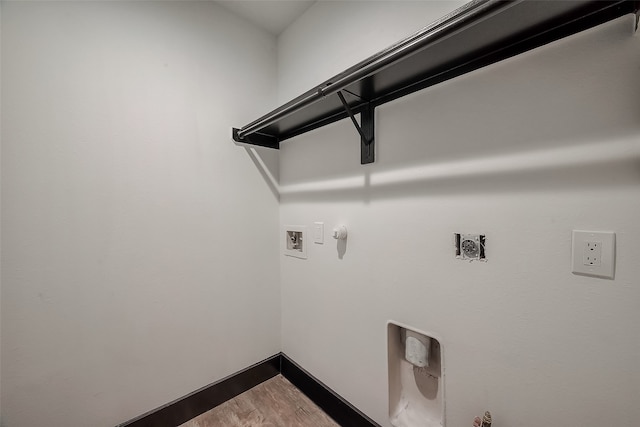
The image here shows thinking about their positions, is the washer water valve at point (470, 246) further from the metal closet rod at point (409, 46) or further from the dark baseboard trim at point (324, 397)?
the dark baseboard trim at point (324, 397)

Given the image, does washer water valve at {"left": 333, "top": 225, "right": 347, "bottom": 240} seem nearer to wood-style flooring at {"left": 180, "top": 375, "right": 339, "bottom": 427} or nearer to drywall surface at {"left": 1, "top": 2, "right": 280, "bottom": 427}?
drywall surface at {"left": 1, "top": 2, "right": 280, "bottom": 427}

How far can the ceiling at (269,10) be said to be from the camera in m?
1.51

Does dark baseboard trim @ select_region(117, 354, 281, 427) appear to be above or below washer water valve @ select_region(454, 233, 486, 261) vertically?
below

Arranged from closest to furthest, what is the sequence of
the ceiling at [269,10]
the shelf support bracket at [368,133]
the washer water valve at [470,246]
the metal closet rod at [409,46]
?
the metal closet rod at [409,46] → the washer water valve at [470,246] → the shelf support bracket at [368,133] → the ceiling at [269,10]

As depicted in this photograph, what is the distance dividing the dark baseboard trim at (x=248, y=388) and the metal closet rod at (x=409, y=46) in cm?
155

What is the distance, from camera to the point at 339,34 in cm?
136

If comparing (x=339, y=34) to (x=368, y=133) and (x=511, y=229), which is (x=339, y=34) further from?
(x=511, y=229)

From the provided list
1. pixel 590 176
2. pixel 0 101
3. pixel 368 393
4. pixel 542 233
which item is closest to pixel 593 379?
pixel 542 233

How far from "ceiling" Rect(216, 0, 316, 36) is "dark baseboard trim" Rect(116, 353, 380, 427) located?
7.61 feet

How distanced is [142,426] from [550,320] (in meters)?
1.85

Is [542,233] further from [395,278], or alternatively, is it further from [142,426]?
[142,426]

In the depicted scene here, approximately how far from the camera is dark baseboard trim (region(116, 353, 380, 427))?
128 centimetres

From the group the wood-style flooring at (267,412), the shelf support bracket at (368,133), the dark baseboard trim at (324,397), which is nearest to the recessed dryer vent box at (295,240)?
the shelf support bracket at (368,133)

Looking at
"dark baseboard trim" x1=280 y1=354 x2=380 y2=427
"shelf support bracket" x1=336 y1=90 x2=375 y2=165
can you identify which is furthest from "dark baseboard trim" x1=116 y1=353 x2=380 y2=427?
"shelf support bracket" x1=336 y1=90 x2=375 y2=165
